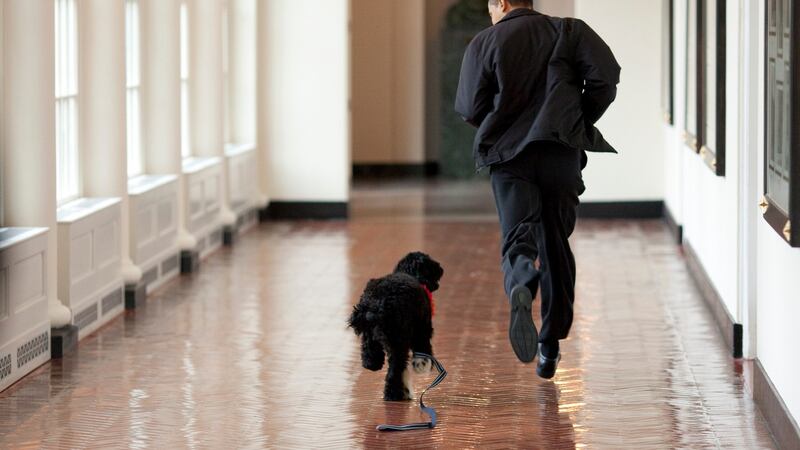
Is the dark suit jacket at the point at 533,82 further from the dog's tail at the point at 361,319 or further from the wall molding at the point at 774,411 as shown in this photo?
the wall molding at the point at 774,411

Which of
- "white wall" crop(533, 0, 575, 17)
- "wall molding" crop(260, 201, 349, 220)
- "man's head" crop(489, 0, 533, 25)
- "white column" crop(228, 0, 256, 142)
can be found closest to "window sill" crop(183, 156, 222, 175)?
"white column" crop(228, 0, 256, 142)

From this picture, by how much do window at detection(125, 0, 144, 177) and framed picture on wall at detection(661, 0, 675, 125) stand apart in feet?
15.7

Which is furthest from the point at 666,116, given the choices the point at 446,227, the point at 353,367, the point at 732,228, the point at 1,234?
the point at 1,234

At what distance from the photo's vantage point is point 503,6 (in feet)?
18.7

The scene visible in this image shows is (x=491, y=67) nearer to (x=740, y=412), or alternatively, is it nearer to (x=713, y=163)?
(x=740, y=412)

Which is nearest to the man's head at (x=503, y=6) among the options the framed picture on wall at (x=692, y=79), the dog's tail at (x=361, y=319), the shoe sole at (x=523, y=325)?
the shoe sole at (x=523, y=325)

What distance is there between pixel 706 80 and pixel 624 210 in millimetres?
4753

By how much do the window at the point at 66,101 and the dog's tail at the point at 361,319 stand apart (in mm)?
3043

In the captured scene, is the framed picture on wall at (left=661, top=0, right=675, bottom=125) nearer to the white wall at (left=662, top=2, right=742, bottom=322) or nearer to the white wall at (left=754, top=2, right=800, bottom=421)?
the white wall at (left=662, top=2, right=742, bottom=322)

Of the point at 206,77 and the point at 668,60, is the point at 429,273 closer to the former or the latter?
the point at 206,77

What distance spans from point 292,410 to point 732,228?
2850 millimetres

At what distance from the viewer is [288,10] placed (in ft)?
42.9

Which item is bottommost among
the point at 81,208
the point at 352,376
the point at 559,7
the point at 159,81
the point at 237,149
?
the point at 352,376

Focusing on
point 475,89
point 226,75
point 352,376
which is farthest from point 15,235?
point 226,75
